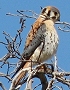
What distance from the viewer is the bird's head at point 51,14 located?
600cm

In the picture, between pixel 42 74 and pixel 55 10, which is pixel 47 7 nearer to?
pixel 55 10

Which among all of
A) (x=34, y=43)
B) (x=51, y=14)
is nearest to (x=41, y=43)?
(x=34, y=43)

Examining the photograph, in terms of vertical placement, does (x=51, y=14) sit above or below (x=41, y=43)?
above

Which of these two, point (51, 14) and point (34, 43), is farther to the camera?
point (51, 14)

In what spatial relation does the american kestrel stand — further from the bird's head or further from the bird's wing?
the bird's head

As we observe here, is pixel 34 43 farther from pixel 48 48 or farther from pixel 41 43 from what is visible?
pixel 48 48

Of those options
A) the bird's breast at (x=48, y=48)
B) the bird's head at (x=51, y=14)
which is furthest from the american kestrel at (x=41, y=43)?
the bird's head at (x=51, y=14)

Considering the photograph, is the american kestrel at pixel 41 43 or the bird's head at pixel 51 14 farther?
the bird's head at pixel 51 14

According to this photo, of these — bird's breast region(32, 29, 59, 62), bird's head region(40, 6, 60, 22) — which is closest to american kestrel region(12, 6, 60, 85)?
bird's breast region(32, 29, 59, 62)

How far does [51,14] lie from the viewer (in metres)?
6.04

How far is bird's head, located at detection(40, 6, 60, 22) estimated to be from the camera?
19.7 feet

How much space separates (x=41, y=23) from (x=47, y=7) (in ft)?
0.99

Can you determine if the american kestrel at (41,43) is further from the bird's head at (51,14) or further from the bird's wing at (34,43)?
the bird's head at (51,14)

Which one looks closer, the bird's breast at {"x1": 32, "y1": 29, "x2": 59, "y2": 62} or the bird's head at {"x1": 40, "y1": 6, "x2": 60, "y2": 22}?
the bird's breast at {"x1": 32, "y1": 29, "x2": 59, "y2": 62}
